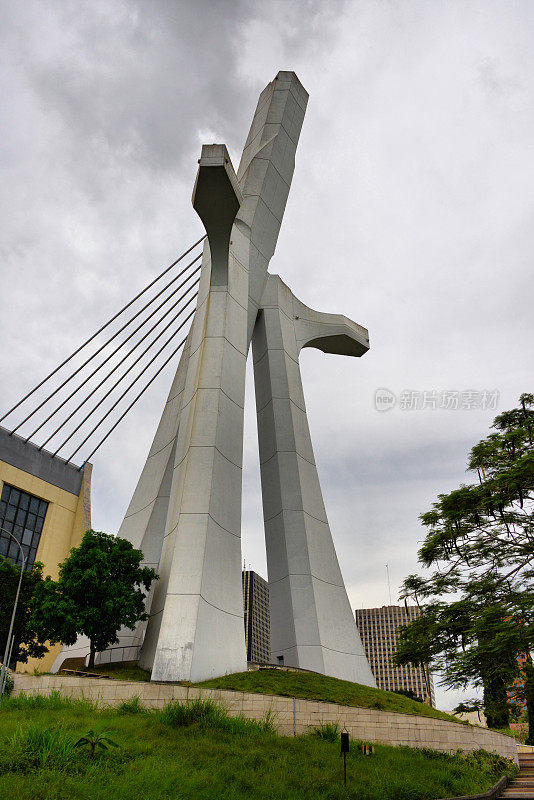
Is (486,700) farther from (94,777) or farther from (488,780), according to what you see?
(94,777)

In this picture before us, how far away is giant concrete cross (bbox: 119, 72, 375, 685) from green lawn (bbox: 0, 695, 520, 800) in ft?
12.9

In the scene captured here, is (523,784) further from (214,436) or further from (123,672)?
(214,436)

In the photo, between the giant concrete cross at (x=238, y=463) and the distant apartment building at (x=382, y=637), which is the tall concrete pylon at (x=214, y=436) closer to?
the giant concrete cross at (x=238, y=463)

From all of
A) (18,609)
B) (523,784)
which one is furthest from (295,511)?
(523,784)

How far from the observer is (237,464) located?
20.9 meters

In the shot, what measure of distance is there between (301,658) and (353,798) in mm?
12105

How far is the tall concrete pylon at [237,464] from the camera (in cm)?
1756

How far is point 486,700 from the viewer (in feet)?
52.5

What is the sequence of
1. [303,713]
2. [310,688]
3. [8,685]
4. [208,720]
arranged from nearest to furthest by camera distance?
[208,720], [303,713], [310,688], [8,685]

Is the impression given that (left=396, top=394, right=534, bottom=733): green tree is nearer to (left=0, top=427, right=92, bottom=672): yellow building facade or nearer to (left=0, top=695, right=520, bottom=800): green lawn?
(left=0, top=695, right=520, bottom=800): green lawn

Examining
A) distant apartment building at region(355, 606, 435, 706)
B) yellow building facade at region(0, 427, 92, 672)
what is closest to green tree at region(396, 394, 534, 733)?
yellow building facade at region(0, 427, 92, 672)

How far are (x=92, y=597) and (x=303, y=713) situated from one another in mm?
7637

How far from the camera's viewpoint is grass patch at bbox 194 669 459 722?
14.7 metres

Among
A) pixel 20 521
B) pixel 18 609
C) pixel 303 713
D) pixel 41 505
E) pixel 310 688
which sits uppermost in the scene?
pixel 41 505
